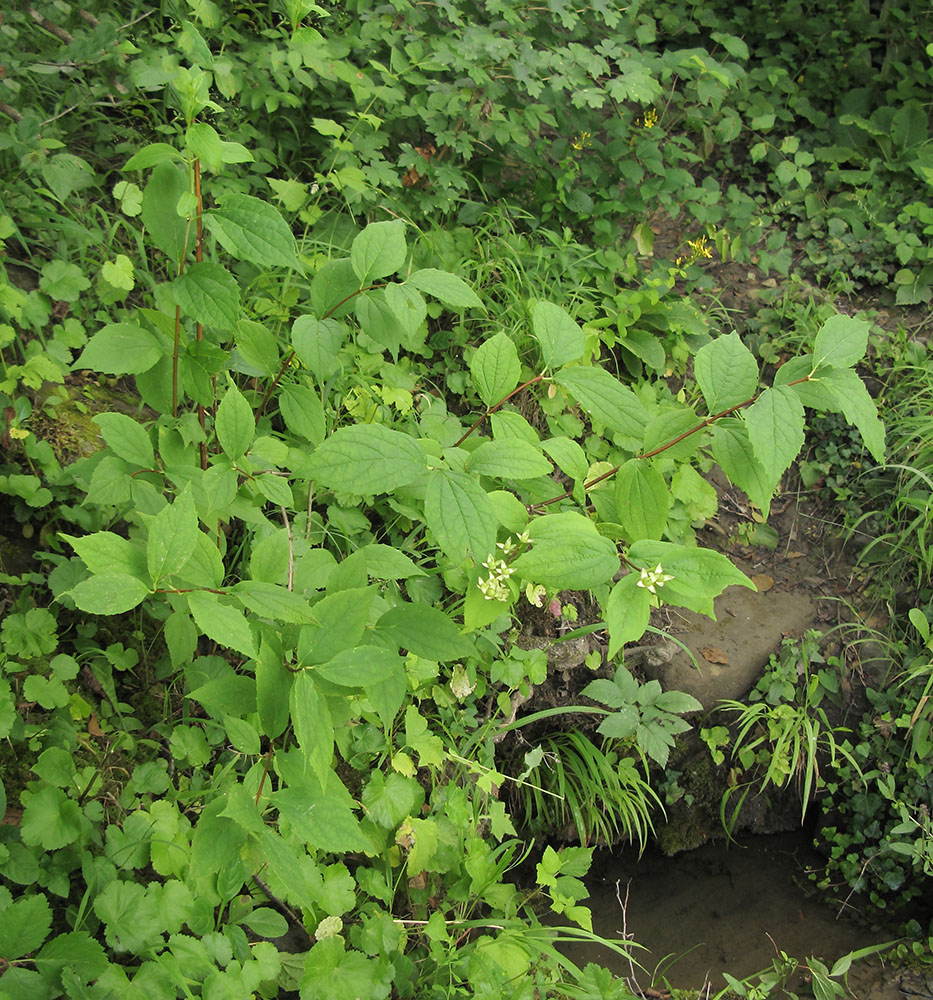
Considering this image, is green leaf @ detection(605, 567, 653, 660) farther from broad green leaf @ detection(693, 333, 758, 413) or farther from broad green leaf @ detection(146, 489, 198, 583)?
broad green leaf @ detection(146, 489, 198, 583)

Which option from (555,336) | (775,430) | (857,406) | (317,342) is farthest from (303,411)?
(857,406)

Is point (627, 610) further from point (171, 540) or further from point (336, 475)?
point (171, 540)

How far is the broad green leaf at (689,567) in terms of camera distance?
1.16 metres

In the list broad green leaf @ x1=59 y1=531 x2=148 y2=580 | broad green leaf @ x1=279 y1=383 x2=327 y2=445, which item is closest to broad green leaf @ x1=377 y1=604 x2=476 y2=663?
broad green leaf @ x1=59 y1=531 x2=148 y2=580

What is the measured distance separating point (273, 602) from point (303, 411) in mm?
589

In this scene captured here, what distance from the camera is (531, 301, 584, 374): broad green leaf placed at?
4.46ft

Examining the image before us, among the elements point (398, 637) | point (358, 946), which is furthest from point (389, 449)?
point (358, 946)

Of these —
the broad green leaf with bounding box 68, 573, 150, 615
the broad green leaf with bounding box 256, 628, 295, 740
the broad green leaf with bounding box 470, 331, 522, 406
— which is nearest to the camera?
the broad green leaf with bounding box 68, 573, 150, 615

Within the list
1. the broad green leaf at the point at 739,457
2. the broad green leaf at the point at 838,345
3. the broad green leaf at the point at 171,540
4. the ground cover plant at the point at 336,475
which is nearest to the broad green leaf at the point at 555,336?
the ground cover plant at the point at 336,475

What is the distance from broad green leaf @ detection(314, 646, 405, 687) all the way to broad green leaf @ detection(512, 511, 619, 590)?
24 centimetres

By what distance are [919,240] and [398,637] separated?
3.67 meters

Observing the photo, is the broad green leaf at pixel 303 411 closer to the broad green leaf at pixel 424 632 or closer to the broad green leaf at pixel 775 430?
the broad green leaf at pixel 424 632

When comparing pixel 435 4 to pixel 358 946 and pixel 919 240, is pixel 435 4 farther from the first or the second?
pixel 358 946

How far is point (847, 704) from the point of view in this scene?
2.98 m
